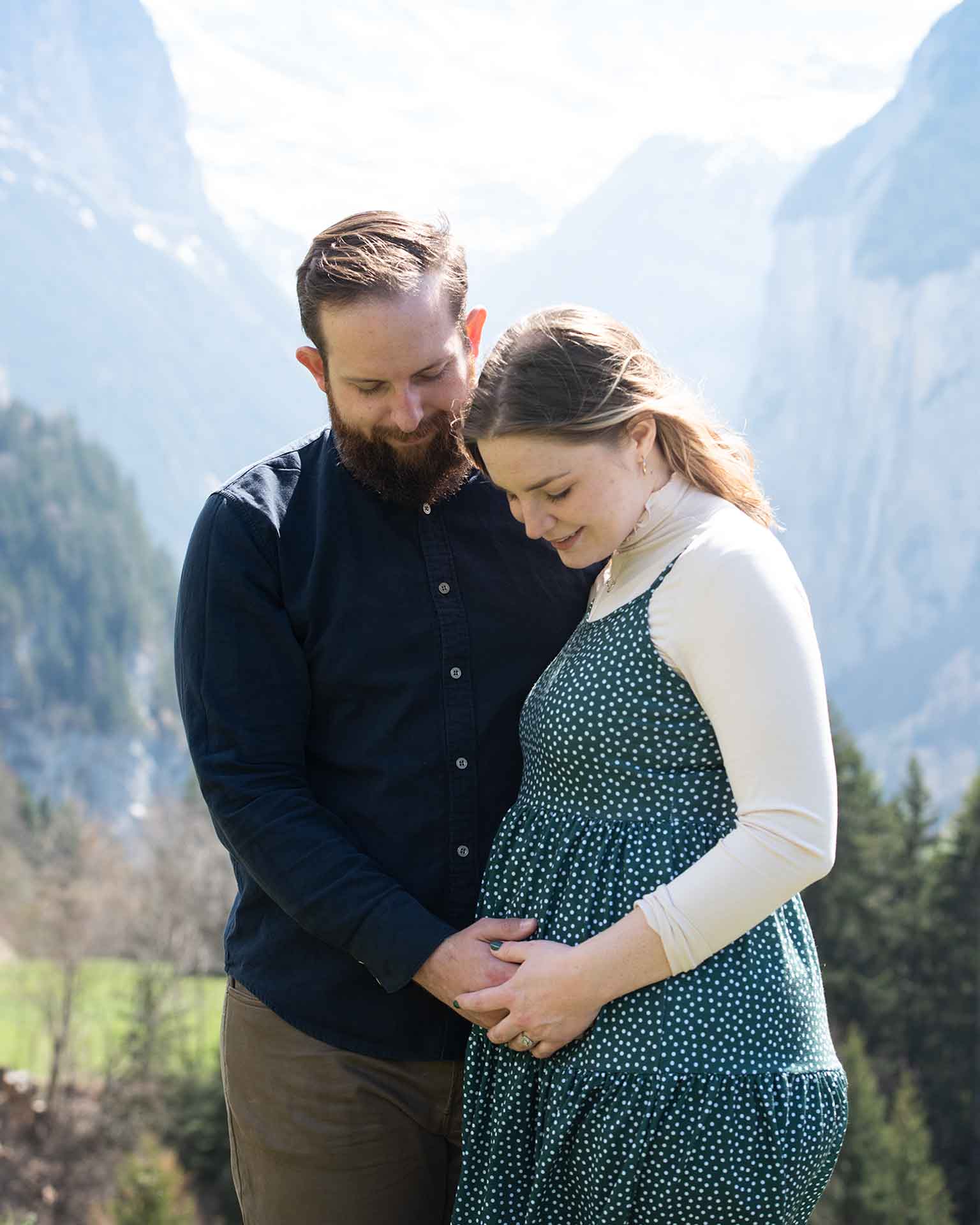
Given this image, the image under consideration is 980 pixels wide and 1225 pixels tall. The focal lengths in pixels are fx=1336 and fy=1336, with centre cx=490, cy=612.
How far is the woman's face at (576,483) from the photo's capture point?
6.90 ft

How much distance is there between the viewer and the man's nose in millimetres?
2406

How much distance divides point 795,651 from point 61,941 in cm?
3511

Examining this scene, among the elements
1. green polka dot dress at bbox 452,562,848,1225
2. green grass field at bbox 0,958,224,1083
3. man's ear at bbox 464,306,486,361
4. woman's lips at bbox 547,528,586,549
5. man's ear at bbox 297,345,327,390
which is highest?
man's ear at bbox 464,306,486,361

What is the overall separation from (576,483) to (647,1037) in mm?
858

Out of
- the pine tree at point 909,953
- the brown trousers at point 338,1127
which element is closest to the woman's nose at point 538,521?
the brown trousers at point 338,1127

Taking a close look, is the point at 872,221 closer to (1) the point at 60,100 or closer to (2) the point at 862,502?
(2) the point at 862,502

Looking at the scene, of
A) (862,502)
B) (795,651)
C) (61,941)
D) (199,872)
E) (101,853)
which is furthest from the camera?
(862,502)

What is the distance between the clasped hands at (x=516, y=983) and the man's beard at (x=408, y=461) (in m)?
0.82

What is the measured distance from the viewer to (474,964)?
2219 mm

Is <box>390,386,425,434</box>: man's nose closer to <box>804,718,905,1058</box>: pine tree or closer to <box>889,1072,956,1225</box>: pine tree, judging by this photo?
<box>889,1072,956,1225</box>: pine tree

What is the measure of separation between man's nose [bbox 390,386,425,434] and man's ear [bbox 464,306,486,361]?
19cm

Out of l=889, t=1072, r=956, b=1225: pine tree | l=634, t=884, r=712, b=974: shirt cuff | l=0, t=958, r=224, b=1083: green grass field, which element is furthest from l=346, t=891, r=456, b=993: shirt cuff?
l=0, t=958, r=224, b=1083: green grass field

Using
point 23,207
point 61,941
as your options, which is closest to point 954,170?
point 61,941

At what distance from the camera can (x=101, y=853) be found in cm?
4228
